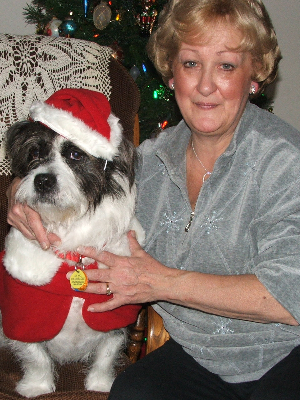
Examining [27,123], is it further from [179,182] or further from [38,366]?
[38,366]

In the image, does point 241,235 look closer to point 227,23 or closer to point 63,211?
point 63,211

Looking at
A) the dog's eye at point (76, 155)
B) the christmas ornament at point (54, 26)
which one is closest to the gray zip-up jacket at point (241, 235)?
the dog's eye at point (76, 155)

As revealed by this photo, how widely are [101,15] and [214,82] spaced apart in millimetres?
1149

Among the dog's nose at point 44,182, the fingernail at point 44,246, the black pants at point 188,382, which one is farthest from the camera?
the fingernail at point 44,246

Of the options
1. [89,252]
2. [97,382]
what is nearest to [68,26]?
[89,252]

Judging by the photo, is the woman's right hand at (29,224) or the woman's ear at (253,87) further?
the woman's ear at (253,87)

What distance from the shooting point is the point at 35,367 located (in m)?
1.74

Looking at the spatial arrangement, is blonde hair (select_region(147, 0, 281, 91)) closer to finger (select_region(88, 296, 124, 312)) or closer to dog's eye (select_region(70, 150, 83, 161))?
dog's eye (select_region(70, 150, 83, 161))

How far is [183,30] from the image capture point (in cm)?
160

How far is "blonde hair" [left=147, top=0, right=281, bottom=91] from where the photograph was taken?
154 cm

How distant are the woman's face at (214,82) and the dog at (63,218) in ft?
0.93

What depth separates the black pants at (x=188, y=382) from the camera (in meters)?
1.35

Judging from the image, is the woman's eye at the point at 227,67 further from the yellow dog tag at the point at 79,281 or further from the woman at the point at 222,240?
the yellow dog tag at the point at 79,281

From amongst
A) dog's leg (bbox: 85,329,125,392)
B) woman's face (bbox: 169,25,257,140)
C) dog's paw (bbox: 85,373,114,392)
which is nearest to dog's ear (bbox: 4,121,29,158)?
woman's face (bbox: 169,25,257,140)
